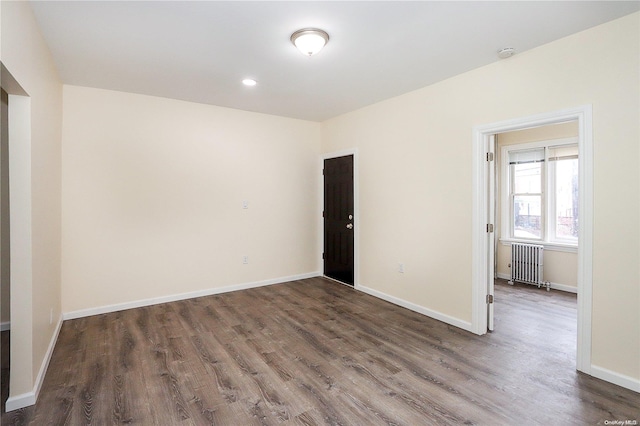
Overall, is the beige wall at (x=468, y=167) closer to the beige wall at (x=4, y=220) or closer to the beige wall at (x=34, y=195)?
the beige wall at (x=34, y=195)

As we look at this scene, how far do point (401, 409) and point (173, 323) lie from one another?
2600 mm

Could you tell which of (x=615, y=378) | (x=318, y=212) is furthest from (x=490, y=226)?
(x=318, y=212)

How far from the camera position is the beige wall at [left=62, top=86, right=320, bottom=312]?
372cm

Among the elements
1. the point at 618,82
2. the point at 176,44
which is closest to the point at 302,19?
the point at 176,44

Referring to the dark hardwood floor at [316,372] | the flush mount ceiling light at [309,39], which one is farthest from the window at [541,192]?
the flush mount ceiling light at [309,39]

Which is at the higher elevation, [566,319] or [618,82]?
[618,82]

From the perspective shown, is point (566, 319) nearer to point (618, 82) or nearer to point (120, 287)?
point (618, 82)

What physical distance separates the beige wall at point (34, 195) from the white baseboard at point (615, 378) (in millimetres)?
4058

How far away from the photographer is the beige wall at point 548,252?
4773 mm

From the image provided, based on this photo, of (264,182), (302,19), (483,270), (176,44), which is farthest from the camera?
(264,182)

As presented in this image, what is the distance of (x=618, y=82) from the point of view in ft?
7.62

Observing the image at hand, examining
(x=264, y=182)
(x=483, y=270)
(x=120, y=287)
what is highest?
(x=264, y=182)

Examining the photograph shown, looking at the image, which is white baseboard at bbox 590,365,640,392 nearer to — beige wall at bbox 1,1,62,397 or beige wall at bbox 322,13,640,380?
beige wall at bbox 322,13,640,380

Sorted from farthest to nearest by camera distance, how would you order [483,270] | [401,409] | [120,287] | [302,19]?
[120,287], [483,270], [302,19], [401,409]
